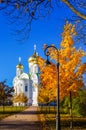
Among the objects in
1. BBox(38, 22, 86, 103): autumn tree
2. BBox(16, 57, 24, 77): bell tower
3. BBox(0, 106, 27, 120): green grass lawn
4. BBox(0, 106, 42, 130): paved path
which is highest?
BBox(16, 57, 24, 77): bell tower

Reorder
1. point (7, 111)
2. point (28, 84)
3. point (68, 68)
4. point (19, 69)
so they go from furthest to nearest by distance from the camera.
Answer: point (19, 69) < point (28, 84) < point (7, 111) < point (68, 68)

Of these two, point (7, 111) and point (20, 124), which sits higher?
point (20, 124)

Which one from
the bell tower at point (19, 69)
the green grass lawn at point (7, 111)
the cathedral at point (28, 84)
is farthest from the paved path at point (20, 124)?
the bell tower at point (19, 69)

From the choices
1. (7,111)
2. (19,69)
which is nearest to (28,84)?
(19,69)

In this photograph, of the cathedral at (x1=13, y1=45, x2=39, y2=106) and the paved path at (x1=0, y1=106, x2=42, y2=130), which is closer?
the paved path at (x1=0, y1=106, x2=42, y2=130)

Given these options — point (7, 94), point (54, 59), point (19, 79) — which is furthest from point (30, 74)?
point (54, 59)

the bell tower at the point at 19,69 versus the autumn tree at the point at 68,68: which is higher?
the bell tower at the point at 19,69

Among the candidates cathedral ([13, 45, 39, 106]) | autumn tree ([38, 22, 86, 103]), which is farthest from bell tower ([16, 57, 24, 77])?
autumn tree ([38, 22, 86, 103])

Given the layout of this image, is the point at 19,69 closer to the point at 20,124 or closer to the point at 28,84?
the point at 28,84

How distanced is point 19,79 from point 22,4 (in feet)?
541

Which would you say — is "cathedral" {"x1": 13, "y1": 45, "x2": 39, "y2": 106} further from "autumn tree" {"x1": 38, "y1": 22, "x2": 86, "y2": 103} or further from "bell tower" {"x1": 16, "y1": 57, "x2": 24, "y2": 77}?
"autumn tree" {"x1": 38, "y1": 22, "x2": 86, "y2": 103}

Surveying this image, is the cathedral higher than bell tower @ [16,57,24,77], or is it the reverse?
bell tower @ [16,57,24,77]

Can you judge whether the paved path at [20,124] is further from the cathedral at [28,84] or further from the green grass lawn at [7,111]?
the cathedral at [28,84]

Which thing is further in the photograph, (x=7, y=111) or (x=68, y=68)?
(x=7, y=111)
